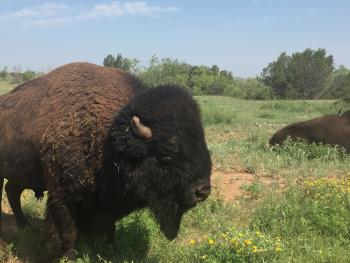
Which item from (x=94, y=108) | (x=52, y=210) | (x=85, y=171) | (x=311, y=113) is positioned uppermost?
(x=94, y=108)

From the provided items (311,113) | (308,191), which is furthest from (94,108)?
(311,113)

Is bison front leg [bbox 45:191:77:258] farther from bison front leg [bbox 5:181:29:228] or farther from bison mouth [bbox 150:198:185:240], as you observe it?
bison front leg [bbox 5:181:29:228]

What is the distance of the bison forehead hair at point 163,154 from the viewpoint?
4.09 meters

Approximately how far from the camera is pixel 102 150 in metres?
4.44

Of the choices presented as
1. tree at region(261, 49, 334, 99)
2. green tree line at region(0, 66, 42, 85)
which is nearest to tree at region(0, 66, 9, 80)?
green tree line at region(0, 66, 42, 85)

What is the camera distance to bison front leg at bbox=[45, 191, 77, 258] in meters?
4.57

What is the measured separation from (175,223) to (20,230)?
2229 mm

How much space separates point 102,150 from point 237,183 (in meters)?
3.27

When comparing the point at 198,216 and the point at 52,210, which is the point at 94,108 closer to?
the point at 52,210

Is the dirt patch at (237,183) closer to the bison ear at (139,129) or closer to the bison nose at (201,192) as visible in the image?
the bison nose at (201,192)

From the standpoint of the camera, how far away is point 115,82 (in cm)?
496

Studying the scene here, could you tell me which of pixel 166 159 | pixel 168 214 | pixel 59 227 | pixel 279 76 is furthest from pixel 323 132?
pixel 279 76

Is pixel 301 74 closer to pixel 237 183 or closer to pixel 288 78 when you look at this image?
pixel 288 78

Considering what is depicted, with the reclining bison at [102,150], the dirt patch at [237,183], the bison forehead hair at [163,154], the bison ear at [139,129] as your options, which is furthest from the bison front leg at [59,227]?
the dirt patch at [237,183]
